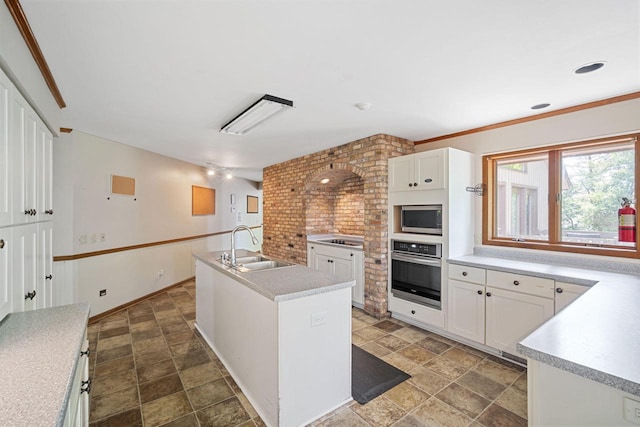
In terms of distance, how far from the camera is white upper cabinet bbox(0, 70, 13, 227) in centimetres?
133

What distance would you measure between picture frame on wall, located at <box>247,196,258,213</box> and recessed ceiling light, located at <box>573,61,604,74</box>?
7230 millimetres

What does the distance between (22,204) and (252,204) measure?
6.67 metres

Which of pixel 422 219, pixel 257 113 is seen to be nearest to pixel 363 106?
pixel 257 113

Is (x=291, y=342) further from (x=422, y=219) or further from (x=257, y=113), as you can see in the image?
(x=422, y=219)

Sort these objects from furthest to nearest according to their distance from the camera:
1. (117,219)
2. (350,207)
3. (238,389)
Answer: (350,207), (117,219), (238,389)

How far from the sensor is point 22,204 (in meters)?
1.61

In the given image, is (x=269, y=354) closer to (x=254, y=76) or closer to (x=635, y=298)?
(x=254, y=76)

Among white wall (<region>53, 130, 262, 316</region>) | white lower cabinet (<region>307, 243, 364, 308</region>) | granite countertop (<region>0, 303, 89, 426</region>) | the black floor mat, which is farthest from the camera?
white lower cabinet (<region>307, 243, 364, 308</region>)

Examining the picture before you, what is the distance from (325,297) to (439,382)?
1.32 meters

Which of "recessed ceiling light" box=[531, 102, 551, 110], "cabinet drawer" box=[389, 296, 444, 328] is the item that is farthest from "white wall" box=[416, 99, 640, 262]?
"cabinet drawer" box=[389, 296, 444, 328]

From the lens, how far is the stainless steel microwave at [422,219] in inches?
128

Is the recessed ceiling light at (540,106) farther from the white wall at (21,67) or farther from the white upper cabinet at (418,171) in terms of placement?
the white wall at (21,67)

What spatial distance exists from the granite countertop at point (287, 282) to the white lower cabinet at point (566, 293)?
1758mm

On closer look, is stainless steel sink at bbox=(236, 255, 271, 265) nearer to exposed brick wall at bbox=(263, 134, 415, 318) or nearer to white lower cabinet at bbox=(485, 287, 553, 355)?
exposed brick wall at bbox=(263, 134, 415, 318)
